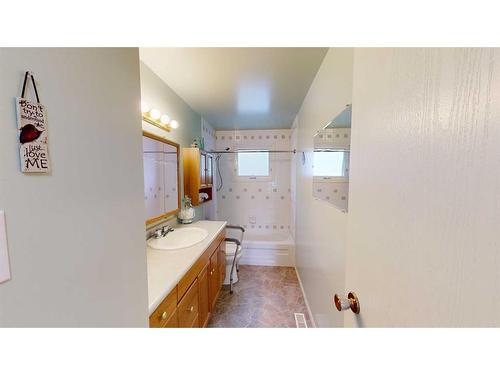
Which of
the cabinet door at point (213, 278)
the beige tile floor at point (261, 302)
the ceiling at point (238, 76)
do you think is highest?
the ceiling at point (238, 76)

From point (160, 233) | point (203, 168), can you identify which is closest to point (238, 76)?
point (203, 168)

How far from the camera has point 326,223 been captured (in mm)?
1469

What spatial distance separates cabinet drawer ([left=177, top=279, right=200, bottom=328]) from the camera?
1.24m

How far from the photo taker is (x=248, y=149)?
12.1 feet

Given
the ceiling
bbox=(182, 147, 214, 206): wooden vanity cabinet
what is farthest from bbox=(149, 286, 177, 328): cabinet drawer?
the ceiling

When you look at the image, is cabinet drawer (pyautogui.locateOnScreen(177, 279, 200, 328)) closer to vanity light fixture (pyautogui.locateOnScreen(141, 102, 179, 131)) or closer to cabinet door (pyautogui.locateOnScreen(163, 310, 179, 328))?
cabinet door (pyautogui.locateOnScreen(163, 310, 179, 328))

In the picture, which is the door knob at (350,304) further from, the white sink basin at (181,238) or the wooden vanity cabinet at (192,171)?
the wooden vanity cabinet at (192,171)

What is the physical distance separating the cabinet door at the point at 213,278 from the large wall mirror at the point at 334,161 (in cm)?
123

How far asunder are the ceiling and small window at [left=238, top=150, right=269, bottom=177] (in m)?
1.06

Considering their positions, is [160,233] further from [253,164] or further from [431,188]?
[253,164]

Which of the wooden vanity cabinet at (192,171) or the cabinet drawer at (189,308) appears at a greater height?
the wooden vanity cabinet at (192,171)

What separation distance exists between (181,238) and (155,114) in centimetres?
122

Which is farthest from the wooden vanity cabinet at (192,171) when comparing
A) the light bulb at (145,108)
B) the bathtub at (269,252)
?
the bathtub at (269,252)

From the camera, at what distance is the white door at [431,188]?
0.29 meters
